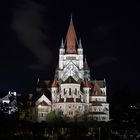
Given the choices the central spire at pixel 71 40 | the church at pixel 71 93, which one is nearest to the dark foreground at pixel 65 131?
the church at pixel 71 93

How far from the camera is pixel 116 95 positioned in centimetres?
16912

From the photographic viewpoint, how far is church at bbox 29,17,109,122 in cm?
13875

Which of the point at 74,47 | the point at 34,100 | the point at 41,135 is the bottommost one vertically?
the point at 41,135

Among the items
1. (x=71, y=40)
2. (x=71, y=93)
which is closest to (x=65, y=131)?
(x=71, y=93)

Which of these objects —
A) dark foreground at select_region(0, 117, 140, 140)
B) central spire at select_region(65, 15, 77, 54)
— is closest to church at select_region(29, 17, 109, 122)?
central spire at select_region(65, 15, 77, 54)

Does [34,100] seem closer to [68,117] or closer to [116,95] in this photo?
[68,117]

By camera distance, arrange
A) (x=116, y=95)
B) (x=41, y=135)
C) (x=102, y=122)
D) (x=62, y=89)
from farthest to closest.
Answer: (x=116, y=95) → (x=62, y=89) → (x=102, y=122) → (x=41, y=135)

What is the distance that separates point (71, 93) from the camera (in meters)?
140

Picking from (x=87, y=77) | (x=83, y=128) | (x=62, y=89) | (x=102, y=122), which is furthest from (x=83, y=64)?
(x=83, y=128)

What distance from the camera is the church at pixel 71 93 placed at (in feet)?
455

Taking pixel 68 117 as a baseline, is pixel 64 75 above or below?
above

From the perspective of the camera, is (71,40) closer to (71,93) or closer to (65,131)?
(71,93)

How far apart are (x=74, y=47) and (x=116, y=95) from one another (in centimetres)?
2555

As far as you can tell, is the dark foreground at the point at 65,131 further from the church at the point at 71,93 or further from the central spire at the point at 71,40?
the central spire at the point at 71,40
